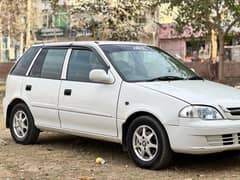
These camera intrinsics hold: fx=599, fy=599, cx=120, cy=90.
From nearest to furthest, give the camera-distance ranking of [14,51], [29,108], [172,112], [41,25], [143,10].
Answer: [172,112] → [29,108] → [143,10] → [41,25] → [14,51]

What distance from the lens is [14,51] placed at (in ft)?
214

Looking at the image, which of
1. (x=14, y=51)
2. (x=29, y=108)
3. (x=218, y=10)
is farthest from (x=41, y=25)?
(x=29, y=108)

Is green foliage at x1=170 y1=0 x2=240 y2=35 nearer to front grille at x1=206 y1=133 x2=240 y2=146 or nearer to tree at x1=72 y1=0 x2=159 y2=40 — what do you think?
tree at x1=72 y1=0 x2=159 y2=40

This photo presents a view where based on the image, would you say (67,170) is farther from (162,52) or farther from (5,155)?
(162,52)

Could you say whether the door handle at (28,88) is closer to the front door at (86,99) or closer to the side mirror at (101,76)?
the front door at (86,99)

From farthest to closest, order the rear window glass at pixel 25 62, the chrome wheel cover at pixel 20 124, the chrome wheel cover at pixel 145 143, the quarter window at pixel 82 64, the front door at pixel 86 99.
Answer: the rear window glass at pixel 25 62, the chrome wheel cover at pixel 20 124, the quarter window at pixel 82 64, the front door at pixel 86 99, the chrome wheel cover at pixel 145 143

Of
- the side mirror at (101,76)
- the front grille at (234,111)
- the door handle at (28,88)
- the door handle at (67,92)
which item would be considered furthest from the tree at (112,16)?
the front grille at (234,111)

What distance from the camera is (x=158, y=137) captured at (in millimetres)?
7562

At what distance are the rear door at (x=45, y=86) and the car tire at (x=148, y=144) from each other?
166 cm

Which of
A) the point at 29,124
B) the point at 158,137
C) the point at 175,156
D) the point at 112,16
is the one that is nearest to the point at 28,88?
the point at 29,124

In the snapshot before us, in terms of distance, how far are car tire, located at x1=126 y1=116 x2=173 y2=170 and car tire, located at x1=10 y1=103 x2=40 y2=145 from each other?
7.66ft

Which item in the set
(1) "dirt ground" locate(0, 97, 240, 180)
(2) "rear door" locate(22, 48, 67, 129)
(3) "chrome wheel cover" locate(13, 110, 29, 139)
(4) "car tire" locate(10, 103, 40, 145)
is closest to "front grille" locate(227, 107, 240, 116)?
(1) "dirt ground" locate(0, 97, 240, 180)

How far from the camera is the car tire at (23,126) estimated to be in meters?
9.74

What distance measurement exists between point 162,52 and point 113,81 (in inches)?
54.8
